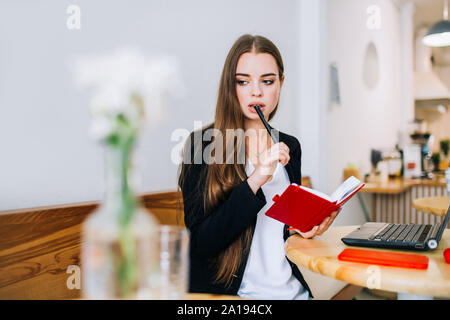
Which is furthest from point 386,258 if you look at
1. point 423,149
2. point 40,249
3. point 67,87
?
point 423,149

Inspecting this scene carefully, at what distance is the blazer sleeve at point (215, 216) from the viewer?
1044 mm

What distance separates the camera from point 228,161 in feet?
4.03

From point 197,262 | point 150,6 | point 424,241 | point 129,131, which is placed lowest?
point 197,262

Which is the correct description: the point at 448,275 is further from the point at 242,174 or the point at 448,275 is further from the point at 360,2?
the point at 360,2

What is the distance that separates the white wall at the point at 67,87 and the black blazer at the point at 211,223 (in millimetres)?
214

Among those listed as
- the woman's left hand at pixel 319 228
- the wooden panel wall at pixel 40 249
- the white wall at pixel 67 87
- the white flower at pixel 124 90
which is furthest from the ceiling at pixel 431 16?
the white flower at pixel 124 90

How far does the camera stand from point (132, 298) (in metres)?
0.50

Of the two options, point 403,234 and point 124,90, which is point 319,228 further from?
point 124,90

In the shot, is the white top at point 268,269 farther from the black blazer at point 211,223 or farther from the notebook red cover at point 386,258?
the notebook red cover at point 386,258

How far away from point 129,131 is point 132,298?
0.74 feet

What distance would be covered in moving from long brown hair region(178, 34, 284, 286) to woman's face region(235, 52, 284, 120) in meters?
0.02

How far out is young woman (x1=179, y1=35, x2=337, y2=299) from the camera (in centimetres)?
107

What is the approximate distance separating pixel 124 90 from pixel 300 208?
2.13ft

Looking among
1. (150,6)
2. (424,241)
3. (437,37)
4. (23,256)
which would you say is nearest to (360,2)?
(437,37)
